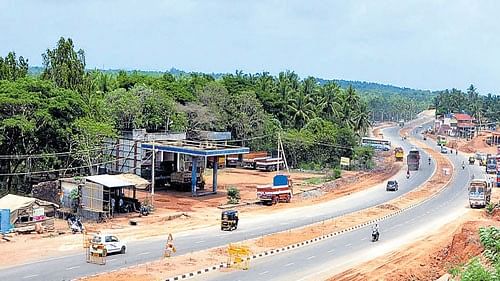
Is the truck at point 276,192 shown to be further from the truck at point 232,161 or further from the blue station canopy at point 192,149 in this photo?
the truck at point 232,161

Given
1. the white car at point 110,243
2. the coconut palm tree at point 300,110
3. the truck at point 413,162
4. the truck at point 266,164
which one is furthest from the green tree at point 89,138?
the truck at point 413,162

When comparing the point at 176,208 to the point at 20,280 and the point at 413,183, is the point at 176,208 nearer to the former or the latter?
the point at 20,280

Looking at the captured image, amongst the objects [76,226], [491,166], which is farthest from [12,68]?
[491,166]

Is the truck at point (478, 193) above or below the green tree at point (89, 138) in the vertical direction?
below

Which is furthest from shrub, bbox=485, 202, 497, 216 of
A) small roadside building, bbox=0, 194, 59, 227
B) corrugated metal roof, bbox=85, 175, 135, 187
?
small roadside building, bbox=0, 194, 59, 227

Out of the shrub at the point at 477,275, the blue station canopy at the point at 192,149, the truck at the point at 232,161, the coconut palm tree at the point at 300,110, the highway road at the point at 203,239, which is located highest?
the coconut palm tree at the point at 300,110

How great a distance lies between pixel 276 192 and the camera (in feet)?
192

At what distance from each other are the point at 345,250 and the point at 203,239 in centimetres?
890

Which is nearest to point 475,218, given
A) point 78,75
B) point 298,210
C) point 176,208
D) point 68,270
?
point 298,210

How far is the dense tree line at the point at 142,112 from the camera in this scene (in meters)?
54.3

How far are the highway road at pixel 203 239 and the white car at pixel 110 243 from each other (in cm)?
39

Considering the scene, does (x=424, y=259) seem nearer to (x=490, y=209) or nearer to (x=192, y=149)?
(x=490, y=209)

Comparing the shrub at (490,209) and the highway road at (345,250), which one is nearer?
the highway road at (345,250)

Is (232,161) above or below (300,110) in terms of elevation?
below
